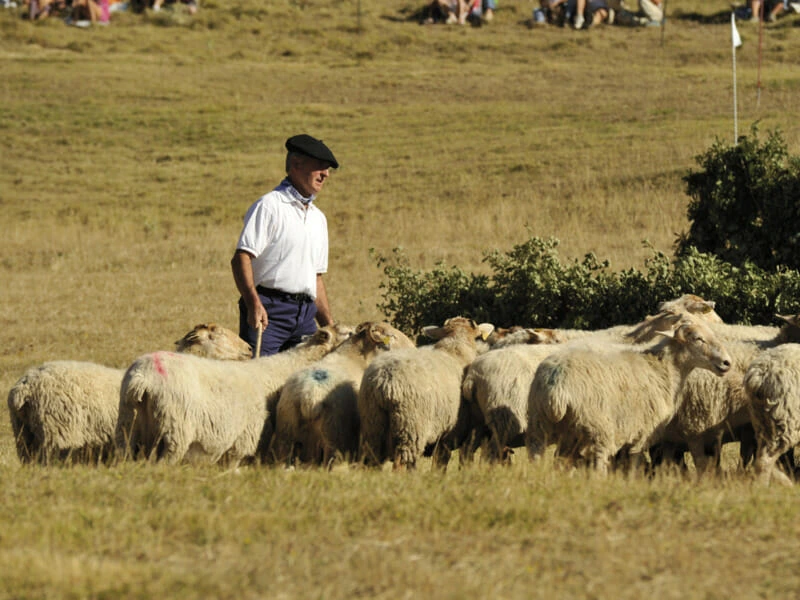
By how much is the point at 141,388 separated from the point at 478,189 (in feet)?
81.4

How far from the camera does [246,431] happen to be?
9.23 m

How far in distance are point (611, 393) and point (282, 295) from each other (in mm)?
3035

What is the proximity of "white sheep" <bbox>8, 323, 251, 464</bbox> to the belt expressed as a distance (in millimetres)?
1386

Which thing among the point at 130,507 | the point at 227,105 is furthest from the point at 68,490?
the point at 227,105

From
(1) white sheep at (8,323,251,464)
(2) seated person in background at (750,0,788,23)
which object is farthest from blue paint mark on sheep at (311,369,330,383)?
(2) seated person in background at (750,0,788,23)

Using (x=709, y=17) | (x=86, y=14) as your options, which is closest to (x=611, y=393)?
(x=86, y=14)

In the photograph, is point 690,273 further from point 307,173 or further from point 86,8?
point 86,8

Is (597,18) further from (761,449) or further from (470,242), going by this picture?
(761,449)

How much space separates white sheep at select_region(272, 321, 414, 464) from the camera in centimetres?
916

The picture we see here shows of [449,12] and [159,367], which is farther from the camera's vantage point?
[449,12]

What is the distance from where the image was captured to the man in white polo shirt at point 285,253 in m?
9.88

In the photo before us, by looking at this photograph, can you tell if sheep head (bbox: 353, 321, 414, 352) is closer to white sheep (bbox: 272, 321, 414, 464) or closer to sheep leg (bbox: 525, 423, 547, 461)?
white sheep (bbox: 272, 321, 414, 464)

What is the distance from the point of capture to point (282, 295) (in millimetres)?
10328

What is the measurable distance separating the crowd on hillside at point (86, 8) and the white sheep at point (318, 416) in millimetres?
51121
